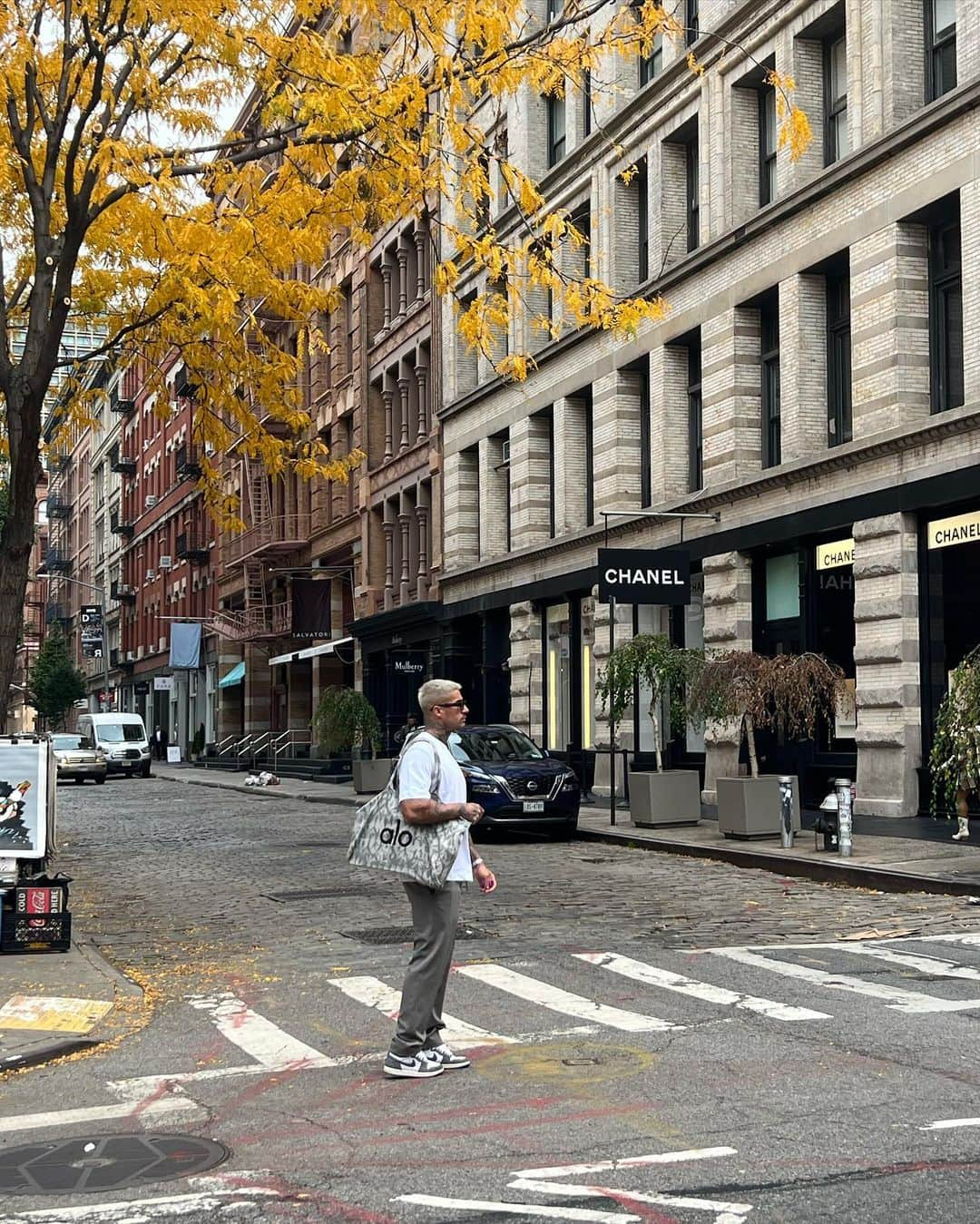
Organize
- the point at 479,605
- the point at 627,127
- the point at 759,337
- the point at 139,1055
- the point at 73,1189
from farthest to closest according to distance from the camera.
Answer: the point at 479,605 → the point at 627,127 → the point at 759,337 → the point at 139,1055 → the point at 73,1189

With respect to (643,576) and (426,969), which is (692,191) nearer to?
(643,576)

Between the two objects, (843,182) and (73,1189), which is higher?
(843,182)

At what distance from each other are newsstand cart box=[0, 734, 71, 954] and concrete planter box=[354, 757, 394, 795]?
23566 millimetres

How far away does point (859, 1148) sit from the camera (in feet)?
19.2

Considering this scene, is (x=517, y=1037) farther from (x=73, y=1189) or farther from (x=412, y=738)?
(x=73, y=1189)

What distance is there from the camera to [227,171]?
1455 centimetres

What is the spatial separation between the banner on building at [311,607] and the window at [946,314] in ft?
101

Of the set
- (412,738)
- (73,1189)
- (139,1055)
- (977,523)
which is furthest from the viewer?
(977,523)

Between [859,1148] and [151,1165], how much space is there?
2.74 meters

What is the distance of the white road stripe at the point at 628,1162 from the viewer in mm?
5641

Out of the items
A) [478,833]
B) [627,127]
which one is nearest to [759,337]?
[627,127]

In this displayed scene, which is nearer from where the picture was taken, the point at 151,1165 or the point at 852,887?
the point at 151,1165

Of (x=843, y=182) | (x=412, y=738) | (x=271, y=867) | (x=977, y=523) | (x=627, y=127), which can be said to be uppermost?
(x=627, y=127)

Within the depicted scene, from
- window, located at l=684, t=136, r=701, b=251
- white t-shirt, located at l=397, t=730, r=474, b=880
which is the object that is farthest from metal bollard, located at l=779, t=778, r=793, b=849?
window, located at l=684, t=136, r=701, b=251
